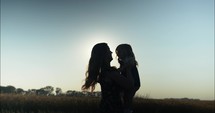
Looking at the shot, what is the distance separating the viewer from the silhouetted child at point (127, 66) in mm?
4609

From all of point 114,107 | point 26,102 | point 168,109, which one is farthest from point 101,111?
point 168,109

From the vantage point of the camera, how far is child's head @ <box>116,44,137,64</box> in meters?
5.22

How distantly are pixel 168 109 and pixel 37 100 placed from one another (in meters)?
5.59

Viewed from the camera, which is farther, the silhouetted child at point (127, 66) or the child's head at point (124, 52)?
the child's head at point (124, 52)

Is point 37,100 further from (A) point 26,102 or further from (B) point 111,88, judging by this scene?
(B) point 111,88

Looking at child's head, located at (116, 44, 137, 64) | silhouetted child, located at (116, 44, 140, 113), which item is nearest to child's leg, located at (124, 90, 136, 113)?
silhouetted child, located at (116, 44, 140, 113)

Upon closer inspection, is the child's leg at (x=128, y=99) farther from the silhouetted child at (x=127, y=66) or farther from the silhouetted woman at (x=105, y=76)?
the silhouetted woman at (x=105, y=76)

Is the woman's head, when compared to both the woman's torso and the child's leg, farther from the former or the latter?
the child's leg

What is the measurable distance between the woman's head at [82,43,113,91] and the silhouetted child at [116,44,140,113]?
26 cm

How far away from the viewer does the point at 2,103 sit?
17.0 meters

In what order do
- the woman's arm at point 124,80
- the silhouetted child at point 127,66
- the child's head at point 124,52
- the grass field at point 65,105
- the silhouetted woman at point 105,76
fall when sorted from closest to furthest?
the woman's arm at point 124,80 → the silhouetted woman at point 105,76 → the silhouetted child at point 127,66 → the child's head at point 124,52 → the grass field at point 65,105

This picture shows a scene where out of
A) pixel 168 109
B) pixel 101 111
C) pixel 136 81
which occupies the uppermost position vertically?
pixel 136 81

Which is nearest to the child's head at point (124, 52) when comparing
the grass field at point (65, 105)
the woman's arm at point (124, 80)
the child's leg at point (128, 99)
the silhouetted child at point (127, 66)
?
the silhouetted child at point (127, 66)

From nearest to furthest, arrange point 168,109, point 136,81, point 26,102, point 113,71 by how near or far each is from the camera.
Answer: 1. point 113,71
2. point 136,81
3. point 26,102
4. point 168,109
